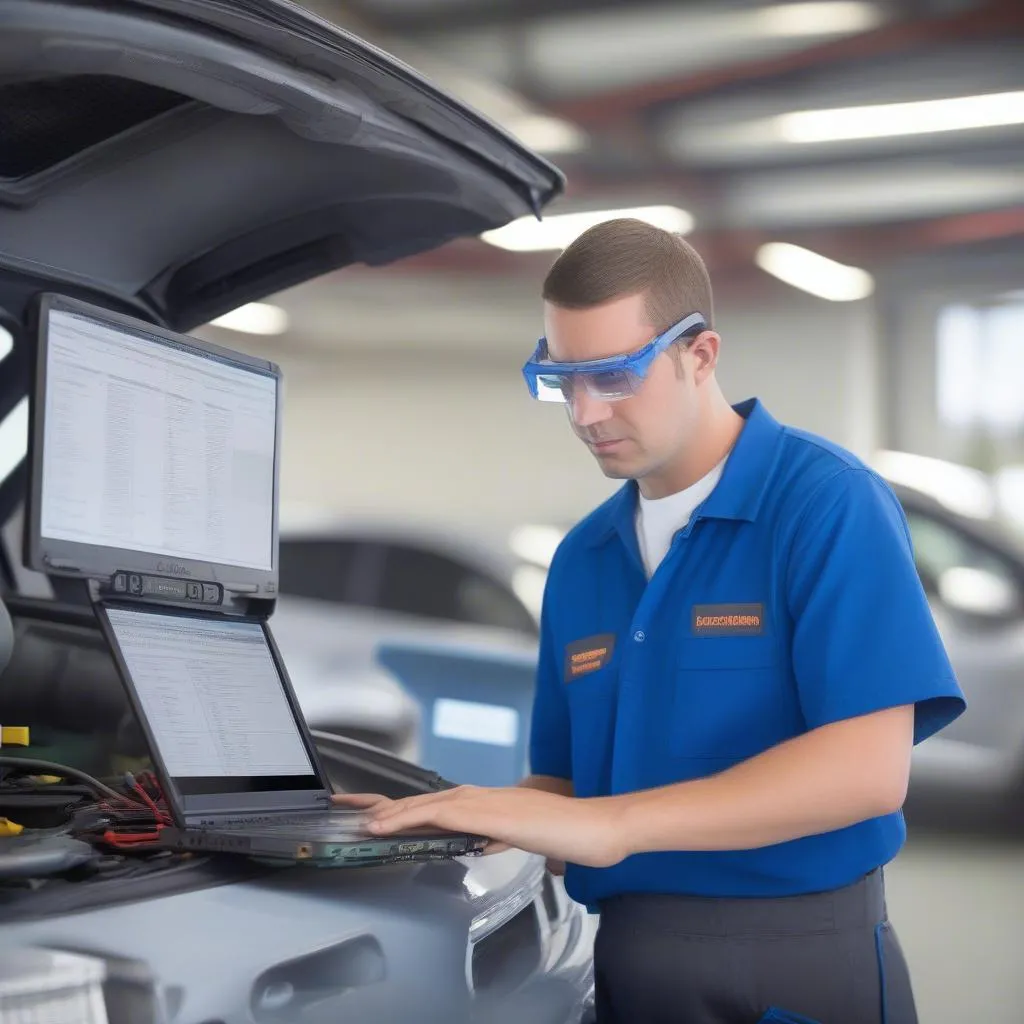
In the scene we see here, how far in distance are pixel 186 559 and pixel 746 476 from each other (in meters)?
0.77

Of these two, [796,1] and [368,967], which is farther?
[796,1]

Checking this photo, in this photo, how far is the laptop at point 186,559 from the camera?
164 centimetres

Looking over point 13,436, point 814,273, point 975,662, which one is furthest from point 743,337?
point 13,436

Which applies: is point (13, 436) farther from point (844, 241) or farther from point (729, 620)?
point (844, 241)

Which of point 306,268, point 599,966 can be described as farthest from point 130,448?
point 599,966

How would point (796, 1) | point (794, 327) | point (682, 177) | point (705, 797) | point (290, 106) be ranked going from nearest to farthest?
point (705, 797) < point (290, 106) < point (796, 1) < point (682, 177) < point (794, 327)

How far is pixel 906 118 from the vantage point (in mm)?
10906

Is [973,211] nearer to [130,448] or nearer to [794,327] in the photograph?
[794,327]

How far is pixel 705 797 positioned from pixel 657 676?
12.8 inches

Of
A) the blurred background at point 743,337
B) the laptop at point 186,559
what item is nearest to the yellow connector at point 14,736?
the laptop at point 186,559

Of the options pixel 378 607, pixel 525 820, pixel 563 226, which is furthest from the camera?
pixel 563 226

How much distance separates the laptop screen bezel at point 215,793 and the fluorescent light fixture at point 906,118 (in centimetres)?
991

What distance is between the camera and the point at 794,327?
1480cm

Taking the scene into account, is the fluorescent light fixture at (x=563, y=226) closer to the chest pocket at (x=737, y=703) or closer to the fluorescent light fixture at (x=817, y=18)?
the fluorescent light fixture at (x=817, y=18)
